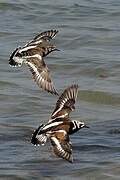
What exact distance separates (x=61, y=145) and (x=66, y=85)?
3.61 metres

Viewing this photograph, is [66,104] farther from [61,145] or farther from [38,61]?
[38,61]

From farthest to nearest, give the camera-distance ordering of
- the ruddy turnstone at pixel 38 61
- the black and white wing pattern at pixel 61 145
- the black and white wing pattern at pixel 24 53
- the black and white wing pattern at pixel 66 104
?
1. the ruddy turnstone at pixel 38 61
2. the black and white wing pattern at pixel 24 53
3. the black and white wing pattern at pixel 66 104
4. the black and white wing pattern at pixel 61 145

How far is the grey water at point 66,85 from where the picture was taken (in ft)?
22.9

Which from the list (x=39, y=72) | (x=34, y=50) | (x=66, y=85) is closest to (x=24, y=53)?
(x=34, y=50)

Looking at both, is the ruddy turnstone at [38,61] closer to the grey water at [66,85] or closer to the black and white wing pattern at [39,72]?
the black and white wing pattern at [39,72]

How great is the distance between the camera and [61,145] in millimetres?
6125

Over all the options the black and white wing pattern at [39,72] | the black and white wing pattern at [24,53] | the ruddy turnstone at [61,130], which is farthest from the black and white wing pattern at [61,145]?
the black and white wing pattern at [39,72]

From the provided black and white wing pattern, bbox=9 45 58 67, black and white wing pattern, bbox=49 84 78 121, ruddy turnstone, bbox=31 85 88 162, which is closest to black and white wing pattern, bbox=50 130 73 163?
ruddy turnstone, bbox=31 85 88 162

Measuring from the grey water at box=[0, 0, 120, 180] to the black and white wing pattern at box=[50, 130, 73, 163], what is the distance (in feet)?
1.75

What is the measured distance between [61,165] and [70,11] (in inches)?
274

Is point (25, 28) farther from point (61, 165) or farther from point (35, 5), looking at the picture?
point (61, 165)

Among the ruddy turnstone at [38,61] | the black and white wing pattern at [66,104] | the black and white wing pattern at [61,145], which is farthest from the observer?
the ruddy turnstone at [38,61]

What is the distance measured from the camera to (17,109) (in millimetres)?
8719

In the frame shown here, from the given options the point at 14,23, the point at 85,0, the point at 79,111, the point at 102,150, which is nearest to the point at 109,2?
the point at 85,0
